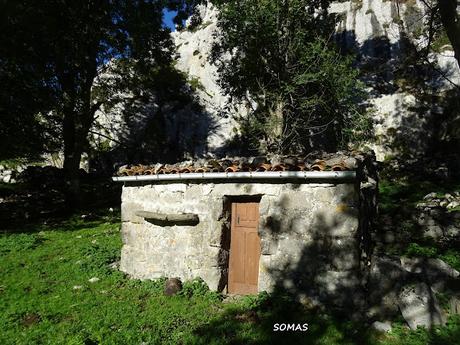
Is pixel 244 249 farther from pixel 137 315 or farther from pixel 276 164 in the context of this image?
pixel 137 315

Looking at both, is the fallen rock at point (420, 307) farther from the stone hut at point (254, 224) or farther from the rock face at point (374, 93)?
the rock face at point (374, 93)

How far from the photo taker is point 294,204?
5945 mm

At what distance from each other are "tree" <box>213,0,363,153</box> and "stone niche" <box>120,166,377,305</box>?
7.23m

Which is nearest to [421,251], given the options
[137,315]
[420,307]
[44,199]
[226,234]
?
[420,307]

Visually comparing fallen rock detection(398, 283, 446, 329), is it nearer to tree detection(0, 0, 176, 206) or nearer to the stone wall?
the stone wall

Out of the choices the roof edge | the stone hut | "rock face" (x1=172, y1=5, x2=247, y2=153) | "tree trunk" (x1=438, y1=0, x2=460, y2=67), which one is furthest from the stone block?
"rock face" (x1=172, y1=5, x2=247, y2=153)

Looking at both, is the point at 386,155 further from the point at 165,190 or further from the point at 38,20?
the point at 38,20

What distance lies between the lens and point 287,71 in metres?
14.0

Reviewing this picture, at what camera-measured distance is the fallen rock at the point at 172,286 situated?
650cm

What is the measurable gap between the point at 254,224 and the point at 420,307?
2874mm

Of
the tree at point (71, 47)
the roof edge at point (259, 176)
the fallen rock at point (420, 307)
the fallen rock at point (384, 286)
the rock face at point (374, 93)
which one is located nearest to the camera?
the fallen rock at point (420, 307)

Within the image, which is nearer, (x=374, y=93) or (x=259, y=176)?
(x=259, y=176)

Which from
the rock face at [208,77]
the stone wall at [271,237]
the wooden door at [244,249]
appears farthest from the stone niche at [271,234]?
the rock face at [208,77]

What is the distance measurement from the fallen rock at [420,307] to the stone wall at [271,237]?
0.69 meters
